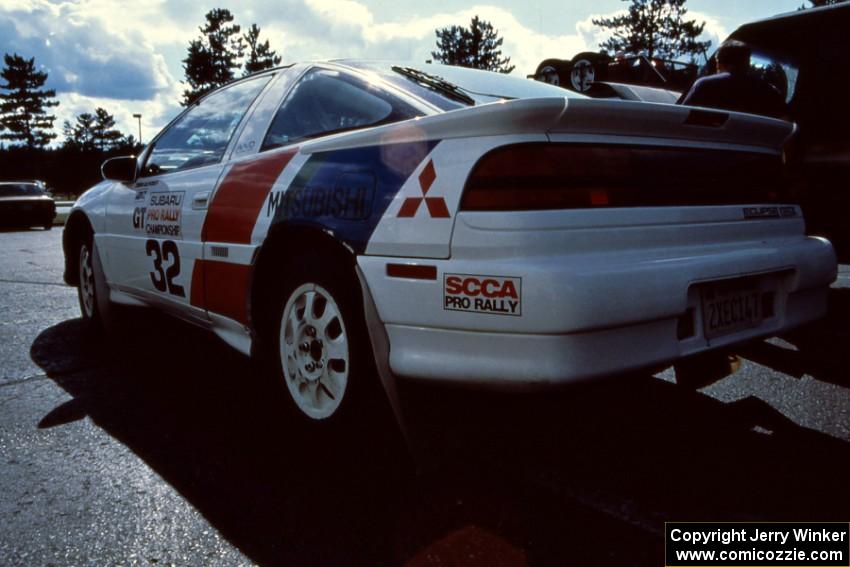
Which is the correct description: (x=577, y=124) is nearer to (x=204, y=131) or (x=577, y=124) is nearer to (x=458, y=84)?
(x=458, y=84)

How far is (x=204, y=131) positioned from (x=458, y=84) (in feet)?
4.82

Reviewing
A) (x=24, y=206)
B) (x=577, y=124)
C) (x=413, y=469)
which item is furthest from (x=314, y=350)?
(x=24, y=206)

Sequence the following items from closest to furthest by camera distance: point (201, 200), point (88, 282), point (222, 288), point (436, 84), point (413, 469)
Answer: point (413, 469) → point (436, 84) → point (222, 288) → point (201, 200) → point (88, 282)

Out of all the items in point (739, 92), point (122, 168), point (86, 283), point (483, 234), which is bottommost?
point (86, 283)

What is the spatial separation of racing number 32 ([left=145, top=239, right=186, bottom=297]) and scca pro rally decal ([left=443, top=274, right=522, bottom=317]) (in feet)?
6.05

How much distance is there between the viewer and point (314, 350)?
2.56 metres

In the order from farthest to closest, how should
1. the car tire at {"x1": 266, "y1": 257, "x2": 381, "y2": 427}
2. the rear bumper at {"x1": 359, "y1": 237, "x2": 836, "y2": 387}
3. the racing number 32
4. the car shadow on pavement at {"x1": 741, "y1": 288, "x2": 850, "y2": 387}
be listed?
the racing number 32, the car shadow on pavement at {"x1": 741, "y1": 288, "x2": 850, "y2": 387}, the car tire at {"x1": 266, "y1": 257, "x2": 381, "y2": 427}, the rear bumper at {"x1": 359, "y1": 237, "x2": 836, "y2": 387}

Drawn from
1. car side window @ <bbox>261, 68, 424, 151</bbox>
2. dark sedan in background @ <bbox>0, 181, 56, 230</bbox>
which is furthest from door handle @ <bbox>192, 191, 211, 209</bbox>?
dark sedan in background @ <bbox>0, 181, 56, 230</bbox>

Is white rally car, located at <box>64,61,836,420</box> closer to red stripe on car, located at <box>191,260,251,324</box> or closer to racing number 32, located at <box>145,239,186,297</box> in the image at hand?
red stripe on car, located at <box>191,260,251,324</box>

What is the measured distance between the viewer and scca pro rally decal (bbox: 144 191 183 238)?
3420 millimetres

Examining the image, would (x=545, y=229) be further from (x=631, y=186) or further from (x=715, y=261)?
(x=715, y=261)

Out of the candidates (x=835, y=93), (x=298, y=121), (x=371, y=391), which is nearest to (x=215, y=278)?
(x=298, y=121)

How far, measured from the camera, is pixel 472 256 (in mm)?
1975

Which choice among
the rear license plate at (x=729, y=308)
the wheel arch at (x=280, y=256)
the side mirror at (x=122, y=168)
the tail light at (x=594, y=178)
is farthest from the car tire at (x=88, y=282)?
the rear license plate at (x=729, y=308)
